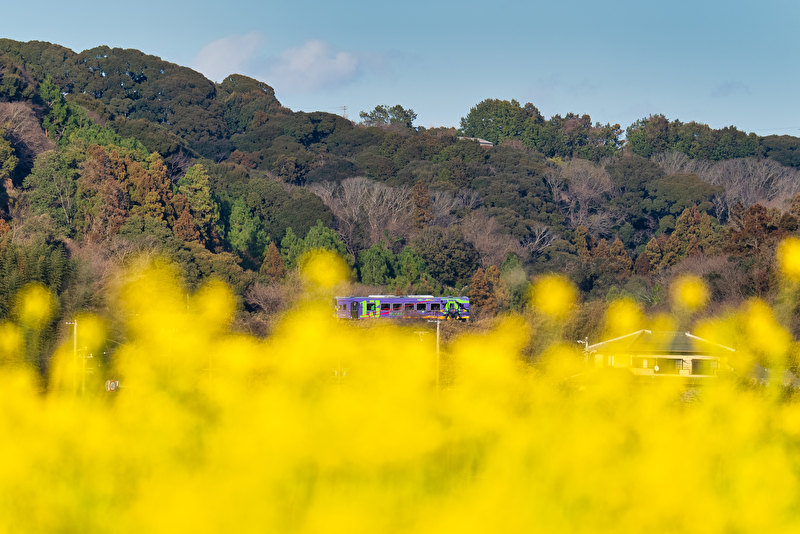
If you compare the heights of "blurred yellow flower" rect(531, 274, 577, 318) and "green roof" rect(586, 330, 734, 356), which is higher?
"blurred yellow flower" rect(531, 274, 577, 318)

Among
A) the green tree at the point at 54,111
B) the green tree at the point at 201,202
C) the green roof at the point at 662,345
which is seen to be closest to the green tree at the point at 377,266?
the green tree at the point at 201,202

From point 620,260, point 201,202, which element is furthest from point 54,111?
point 620,260

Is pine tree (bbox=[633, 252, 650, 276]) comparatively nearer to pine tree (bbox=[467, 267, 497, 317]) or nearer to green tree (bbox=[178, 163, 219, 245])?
pine tree (bbox=[467, 267, 497, 317])

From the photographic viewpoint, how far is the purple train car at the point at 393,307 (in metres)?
44.1

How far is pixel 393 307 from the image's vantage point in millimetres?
44500

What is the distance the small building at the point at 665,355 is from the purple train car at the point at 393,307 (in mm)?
10448

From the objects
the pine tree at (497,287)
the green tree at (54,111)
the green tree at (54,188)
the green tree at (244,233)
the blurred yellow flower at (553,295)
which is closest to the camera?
the green tree at (54,188)

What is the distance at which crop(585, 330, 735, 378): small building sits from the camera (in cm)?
3247

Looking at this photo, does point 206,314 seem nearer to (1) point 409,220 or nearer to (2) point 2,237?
(2) point 2,237

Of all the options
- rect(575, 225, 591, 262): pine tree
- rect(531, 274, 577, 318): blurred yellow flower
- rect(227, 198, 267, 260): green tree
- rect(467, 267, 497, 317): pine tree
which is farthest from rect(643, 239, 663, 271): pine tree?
rect(227, 198, 267, 260): green tree

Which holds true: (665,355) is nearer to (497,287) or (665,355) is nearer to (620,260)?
(497,287)

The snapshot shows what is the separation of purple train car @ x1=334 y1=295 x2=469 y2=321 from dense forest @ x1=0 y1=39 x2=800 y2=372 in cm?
454

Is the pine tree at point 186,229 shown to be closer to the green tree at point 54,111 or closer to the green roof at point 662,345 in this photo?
the green tree at point 54,111

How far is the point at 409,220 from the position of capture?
218ft
